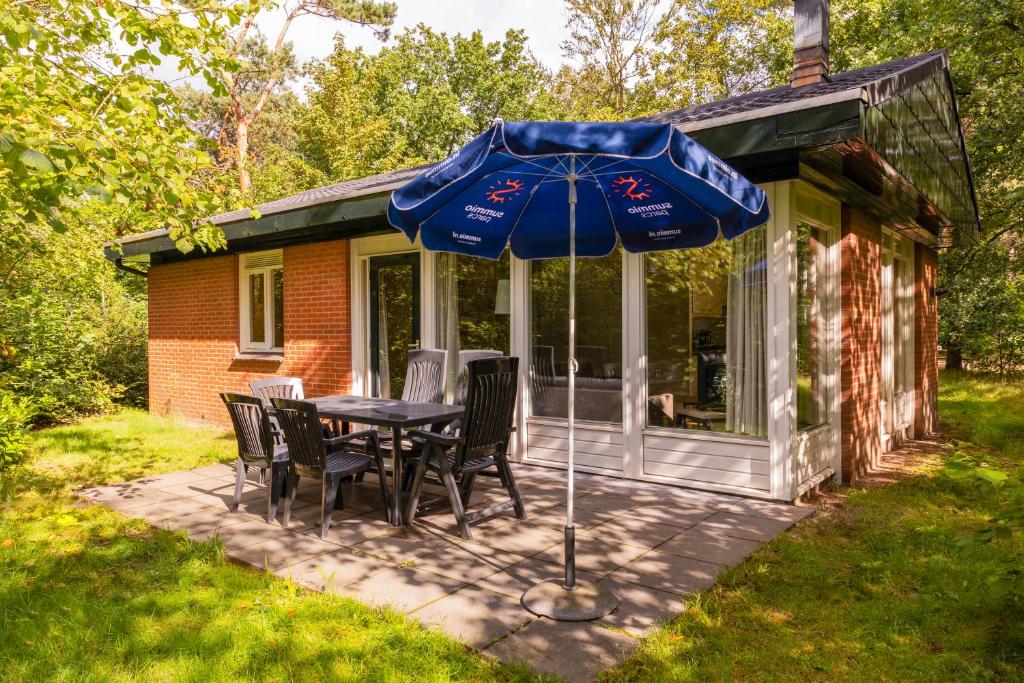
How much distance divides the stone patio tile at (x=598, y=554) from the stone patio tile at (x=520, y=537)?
0.35ft

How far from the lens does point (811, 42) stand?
21.8ft

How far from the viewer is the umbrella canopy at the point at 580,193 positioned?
2.98 meters

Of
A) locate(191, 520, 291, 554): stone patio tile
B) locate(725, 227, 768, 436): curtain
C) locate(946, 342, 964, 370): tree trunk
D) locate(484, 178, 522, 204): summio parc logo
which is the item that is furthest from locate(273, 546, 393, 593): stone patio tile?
locate(946, 342, 964, 370): tree trunk

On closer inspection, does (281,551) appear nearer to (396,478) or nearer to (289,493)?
(289,493)

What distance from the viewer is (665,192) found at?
4176 millimetres

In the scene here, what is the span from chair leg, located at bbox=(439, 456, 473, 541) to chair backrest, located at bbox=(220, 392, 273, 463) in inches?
49.5

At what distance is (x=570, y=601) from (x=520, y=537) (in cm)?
112

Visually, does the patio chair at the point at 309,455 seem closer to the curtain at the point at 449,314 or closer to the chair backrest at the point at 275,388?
the chair backrest at the point at 275,388

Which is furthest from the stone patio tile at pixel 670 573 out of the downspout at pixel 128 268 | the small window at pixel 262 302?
the downspout at pixel 128 268

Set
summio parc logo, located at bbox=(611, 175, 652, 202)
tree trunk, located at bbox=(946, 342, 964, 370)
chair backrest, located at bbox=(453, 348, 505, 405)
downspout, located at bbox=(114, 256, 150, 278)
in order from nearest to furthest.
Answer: summio parc logo, located at bbox=(611, 175, 652, 202) → chair backrest, located at bbox=(453, 348, 505, 405) → downspout, located at bbox=(114, 256, 150, 278) → tree trunk, located at bbox=(946, 342, 964, 370)

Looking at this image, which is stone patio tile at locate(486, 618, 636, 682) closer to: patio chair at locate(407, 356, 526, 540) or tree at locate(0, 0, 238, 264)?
patio chair at locate(407, 356, 526, 540)

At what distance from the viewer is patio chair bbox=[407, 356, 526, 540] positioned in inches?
173

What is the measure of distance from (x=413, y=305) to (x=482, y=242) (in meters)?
2.99

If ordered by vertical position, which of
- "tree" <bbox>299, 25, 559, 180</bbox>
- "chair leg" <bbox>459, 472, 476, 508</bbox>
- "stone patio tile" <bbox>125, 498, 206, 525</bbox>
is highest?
"tree" <bbox>299, 25, 559, 180</bbox>
